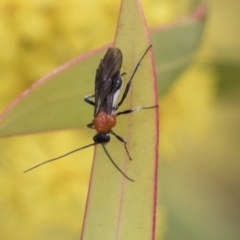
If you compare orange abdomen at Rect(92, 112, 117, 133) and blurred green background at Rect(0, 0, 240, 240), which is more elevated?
blurred green background at Rect(0, 0, 240, 240)

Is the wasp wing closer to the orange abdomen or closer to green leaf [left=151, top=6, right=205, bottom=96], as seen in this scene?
the orange abdomen

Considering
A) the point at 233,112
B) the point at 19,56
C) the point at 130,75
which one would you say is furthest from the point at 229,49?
the point at 130,75

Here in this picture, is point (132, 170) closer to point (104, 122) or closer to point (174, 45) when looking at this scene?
point (104, 122)

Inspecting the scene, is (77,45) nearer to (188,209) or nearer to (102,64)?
(102,64)

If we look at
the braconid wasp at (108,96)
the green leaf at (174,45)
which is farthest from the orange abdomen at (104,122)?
the green leaf at (174,45)

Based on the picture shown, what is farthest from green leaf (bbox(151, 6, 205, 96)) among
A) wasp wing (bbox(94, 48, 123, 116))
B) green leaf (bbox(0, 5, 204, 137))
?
wasp wing (bbox(94, 48, 123, 116))

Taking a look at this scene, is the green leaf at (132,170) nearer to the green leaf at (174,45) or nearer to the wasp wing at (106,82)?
the wasp wing at (106,82)
